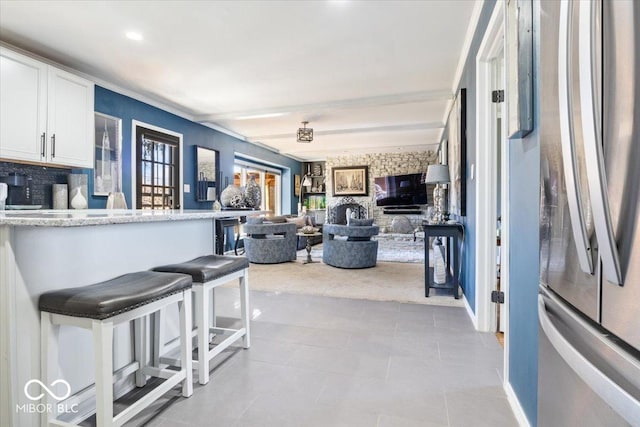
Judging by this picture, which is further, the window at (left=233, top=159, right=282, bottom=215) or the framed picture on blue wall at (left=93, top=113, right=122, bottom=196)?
the window at (left=233, top=159, right=282, bottom=215)

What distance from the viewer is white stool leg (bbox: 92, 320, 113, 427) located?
1.24 meters

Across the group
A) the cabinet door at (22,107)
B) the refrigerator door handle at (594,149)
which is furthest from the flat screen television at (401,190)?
the refrigerator door handle at (594,149)

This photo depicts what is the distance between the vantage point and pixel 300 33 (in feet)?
9.74

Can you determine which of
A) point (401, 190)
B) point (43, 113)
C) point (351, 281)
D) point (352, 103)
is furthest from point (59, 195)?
point (401, 190)

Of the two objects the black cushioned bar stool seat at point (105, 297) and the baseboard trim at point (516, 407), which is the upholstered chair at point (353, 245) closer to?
the baseboard trim at point (516, 407)

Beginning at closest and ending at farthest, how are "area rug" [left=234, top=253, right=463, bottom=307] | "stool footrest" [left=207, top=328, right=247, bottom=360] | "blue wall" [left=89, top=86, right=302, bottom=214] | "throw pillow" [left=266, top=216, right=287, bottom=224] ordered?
"stool footrest" [left=207, top=328, right=247, bottom=360]
"area rug" [left=234, top=253, right=463, bottom=307]
"blue wall" [left=89, top=86, right=302, bottom=214]
"throw pillow" [left=266, top=216, right=287, bottom=224]

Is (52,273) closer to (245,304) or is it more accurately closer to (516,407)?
(245,304)

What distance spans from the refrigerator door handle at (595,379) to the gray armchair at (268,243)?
492 centimetres

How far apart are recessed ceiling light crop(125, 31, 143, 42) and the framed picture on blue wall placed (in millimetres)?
1497

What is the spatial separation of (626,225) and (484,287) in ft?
7.67

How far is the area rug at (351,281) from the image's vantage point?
364cm

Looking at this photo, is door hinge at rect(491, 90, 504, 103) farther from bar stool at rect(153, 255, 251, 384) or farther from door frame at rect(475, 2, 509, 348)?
bar stool at rect(153, 255, 251, 384)

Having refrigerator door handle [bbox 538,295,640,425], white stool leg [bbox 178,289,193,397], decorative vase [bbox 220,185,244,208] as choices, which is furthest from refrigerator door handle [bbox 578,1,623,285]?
decorative vase [bbox 220,185,244,208]

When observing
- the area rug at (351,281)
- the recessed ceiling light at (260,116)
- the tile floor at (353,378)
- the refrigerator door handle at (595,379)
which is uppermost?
the recessed ceiling light at (260,116)
